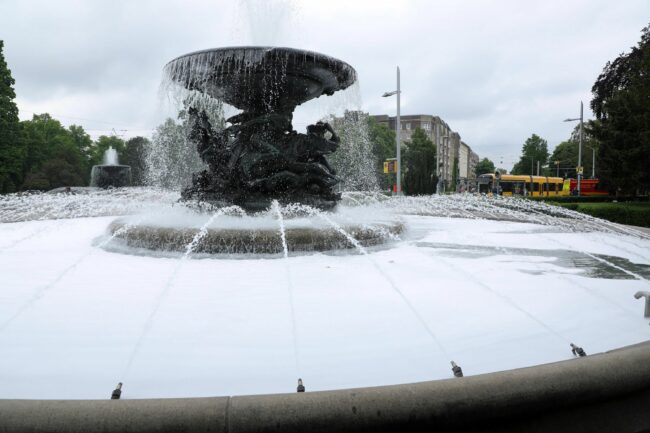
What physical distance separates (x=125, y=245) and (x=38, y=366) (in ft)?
16.3

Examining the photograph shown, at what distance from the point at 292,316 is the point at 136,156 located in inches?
3082

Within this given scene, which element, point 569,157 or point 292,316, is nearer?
point 292,316

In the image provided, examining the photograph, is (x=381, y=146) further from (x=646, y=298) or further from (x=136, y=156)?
(x=646, y=298)

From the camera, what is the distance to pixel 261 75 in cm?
919

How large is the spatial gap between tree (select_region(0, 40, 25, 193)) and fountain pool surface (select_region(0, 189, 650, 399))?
38.8m

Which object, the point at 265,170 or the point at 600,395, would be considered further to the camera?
the point at 265,170

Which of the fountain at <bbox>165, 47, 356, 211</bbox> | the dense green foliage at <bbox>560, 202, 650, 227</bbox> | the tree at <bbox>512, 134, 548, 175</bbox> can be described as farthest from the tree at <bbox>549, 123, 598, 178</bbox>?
the fountain at <bbox>165, 47, 356, 211</bbox>

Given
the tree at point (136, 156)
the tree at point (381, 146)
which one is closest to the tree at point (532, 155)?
the tree at point (381, 146)

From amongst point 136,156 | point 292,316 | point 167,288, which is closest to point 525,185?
point 167,288

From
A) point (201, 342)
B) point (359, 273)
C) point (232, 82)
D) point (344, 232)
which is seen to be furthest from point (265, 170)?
point (201, 342)

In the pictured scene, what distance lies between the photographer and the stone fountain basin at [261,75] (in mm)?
8430

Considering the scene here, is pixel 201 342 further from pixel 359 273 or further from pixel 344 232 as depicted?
pixel 344 232

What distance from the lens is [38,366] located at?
3.29 m

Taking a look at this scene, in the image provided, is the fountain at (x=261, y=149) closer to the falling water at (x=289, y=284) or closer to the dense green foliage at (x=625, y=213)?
the falling water at (x=289, y=284)
